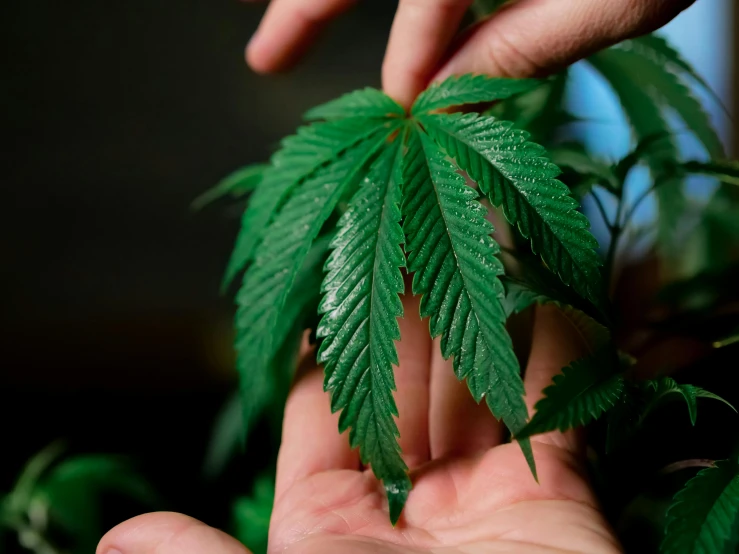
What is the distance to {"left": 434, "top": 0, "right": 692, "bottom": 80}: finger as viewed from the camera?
20.8 inches

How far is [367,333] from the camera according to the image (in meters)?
0.46

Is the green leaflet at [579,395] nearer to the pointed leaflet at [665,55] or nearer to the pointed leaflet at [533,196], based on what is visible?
the pointed leaflet at [533,196]

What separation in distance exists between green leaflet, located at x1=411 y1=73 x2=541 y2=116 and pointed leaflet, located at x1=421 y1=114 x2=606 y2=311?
43 mm

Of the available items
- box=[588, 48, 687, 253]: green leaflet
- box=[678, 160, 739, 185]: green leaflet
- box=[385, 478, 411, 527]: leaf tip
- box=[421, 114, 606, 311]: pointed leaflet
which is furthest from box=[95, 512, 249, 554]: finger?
box=[588, 48, 687, 253]: green leaflet

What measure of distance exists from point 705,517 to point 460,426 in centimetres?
24

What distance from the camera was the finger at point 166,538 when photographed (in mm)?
444

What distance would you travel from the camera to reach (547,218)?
0.45 metres

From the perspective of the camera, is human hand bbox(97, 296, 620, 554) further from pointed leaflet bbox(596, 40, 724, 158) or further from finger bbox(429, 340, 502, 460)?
pointed leaflet bbox(596, 40, 724, 158)

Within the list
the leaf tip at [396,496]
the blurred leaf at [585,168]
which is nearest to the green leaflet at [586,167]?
the blurred leaf at [585,168]

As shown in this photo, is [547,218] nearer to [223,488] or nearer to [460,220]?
[460,220]

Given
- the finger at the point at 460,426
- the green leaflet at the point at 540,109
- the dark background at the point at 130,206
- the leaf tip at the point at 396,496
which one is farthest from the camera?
the dark background at the point at 130,206

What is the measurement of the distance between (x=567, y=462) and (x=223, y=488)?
74 cm

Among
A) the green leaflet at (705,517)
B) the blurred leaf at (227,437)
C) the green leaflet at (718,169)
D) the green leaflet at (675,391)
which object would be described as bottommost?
the blurred leaf at (227,437)

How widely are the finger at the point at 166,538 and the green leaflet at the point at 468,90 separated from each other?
40 cm
